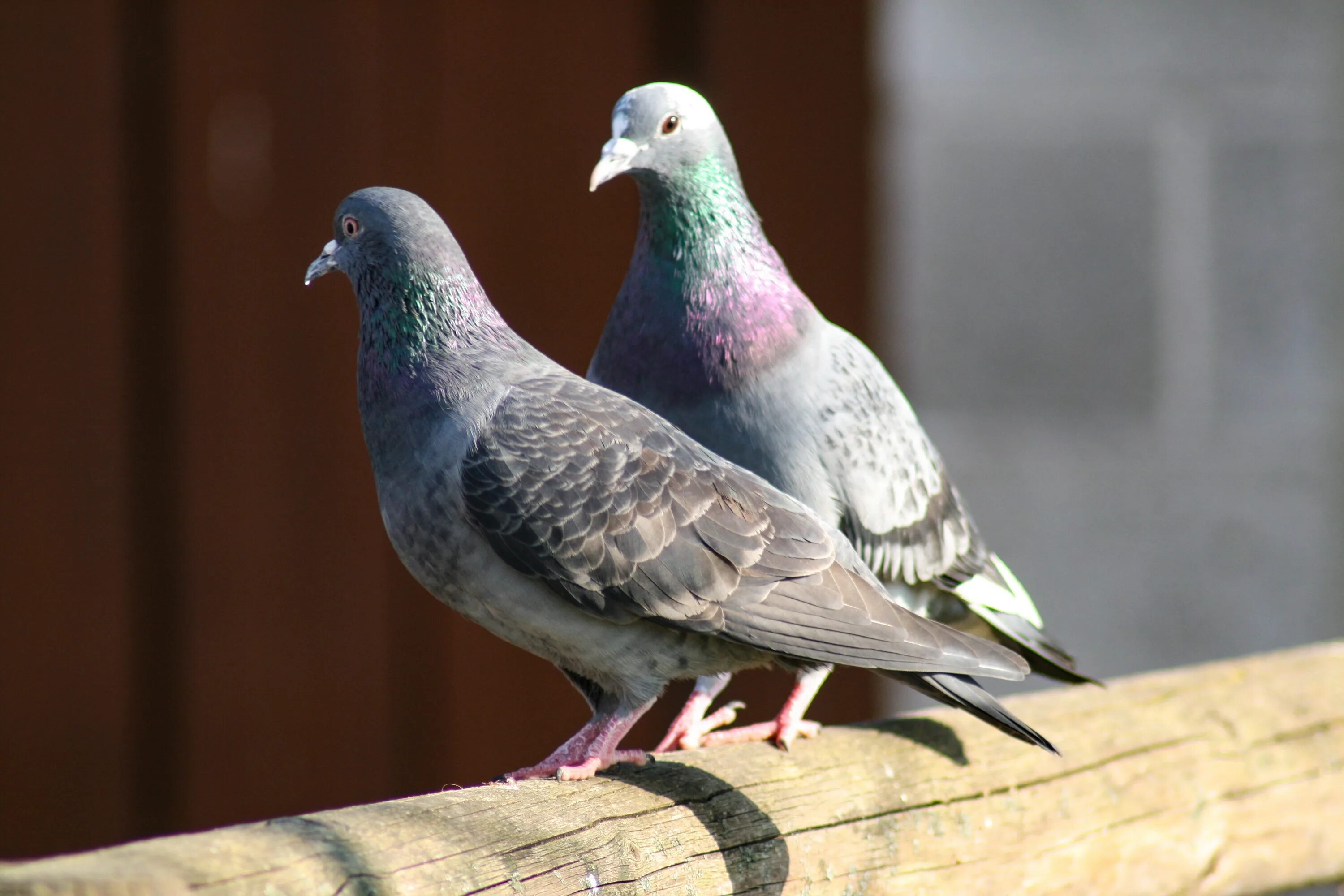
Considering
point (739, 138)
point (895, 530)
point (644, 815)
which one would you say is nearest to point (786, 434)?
point (895, 530)

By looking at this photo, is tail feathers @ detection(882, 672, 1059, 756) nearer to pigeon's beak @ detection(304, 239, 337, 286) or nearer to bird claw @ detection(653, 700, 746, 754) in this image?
bird claw @ detection(653, 700, 746, 754)

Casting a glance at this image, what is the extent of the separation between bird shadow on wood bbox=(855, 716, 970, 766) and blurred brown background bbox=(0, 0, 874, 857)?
73.8 inches

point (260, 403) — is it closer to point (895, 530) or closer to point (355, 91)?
point (355, 91)

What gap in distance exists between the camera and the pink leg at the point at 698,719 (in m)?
2.38

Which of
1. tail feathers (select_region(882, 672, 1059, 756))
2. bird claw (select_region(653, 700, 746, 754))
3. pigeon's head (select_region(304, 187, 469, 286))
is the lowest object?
bird claw (select_region(653, 700, 746, 754))

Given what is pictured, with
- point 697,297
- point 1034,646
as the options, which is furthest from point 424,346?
point 1034,646

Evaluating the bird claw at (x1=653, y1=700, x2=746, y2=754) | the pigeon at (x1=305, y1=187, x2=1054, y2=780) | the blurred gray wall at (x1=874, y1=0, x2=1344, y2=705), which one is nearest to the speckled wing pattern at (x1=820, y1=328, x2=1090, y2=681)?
the pigeon at (x1=305, y1=187, x2=1054, y2=780)

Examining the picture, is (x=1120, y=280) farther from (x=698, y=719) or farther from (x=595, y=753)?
(x=595, y=753)

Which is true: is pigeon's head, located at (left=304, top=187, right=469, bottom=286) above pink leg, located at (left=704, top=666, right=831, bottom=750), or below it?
above

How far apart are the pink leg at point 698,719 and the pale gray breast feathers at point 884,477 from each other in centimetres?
34

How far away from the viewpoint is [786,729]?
7.37 feet

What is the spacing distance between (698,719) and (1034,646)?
0.60 meters

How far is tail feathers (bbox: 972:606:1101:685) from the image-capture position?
2469 millimetres

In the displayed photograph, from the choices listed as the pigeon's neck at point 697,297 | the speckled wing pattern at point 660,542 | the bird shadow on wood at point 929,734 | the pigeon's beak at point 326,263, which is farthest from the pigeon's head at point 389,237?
the bird shadow on wood at point 929,734
